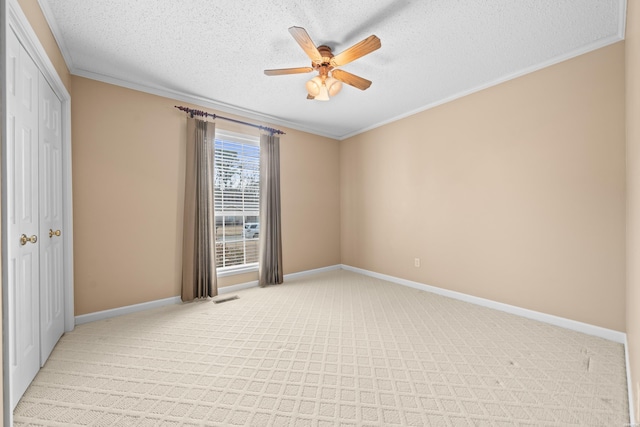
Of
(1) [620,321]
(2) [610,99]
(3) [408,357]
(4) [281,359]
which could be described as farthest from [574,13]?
(4) [281,359]

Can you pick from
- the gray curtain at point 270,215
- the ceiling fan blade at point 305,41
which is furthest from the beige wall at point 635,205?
the gray curtain at point 270,215

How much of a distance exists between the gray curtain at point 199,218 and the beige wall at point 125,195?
103 mm

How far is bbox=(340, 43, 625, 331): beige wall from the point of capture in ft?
7.35

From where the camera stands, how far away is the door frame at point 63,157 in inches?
48.7

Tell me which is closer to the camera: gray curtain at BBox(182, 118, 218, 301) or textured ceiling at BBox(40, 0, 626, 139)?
textured ceiling at BBox(40, 0, 626, 139)

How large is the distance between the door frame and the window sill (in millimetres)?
1535

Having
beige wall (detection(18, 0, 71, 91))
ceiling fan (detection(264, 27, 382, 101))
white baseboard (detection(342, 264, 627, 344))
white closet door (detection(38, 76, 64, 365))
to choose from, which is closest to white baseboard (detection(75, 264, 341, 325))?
white closet door (detection(38, 76, 64, 365))

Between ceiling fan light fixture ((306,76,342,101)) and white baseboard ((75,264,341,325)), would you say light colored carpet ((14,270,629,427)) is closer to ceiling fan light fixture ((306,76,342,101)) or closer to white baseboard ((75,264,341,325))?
white baseboard ((75,264,341,325))

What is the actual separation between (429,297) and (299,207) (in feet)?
7.97

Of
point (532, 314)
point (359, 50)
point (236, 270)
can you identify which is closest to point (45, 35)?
point (359, 50)

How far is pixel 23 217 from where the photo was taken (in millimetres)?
1641

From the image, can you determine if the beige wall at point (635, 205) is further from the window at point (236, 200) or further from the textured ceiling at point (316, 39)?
the window at point (236, 200)

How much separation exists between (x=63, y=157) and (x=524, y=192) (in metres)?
4.62

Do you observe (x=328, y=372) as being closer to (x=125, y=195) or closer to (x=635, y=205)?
(x=635, y=205)
